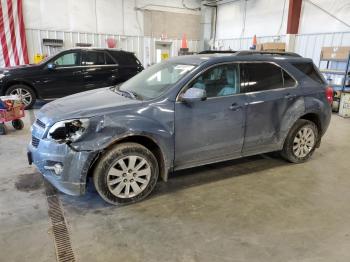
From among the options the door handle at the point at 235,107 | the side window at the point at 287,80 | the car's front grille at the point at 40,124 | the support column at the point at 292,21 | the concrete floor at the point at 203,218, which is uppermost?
the support column at the point at 292,21

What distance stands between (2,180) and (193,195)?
2.25m

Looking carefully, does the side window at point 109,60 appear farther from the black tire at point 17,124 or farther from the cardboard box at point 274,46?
the cardboard box at point 274,46

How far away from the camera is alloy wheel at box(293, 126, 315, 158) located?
12.8 ft

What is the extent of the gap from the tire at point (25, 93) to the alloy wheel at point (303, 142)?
619cm

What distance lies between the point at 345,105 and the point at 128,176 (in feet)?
22.2

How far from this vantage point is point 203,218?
8.71 ft

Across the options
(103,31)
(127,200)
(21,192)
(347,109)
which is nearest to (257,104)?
(127,200)

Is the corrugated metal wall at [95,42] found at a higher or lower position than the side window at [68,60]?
higher

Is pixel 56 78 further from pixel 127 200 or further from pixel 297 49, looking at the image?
pixel 297 49

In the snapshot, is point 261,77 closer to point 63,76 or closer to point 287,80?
point 287,80

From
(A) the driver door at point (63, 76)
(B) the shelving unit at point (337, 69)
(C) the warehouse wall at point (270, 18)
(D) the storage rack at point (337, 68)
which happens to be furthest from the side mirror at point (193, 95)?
(C) the warehouse wall at point (270, 18)

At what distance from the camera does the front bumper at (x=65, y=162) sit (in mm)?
2543

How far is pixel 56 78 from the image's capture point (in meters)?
7.16

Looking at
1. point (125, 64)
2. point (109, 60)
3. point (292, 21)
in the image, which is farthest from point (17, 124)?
point (292, 21)
